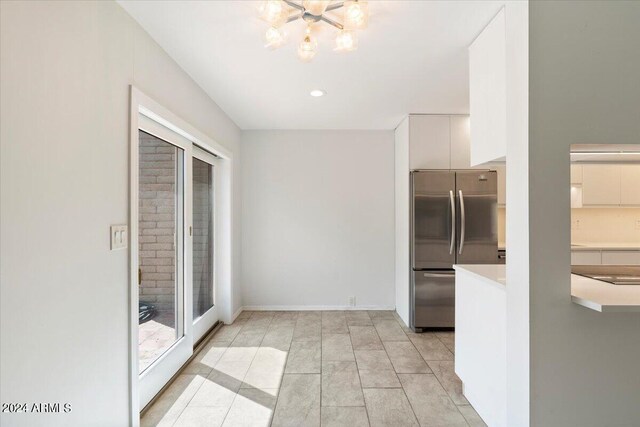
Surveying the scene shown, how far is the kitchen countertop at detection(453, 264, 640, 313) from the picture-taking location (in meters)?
1.38

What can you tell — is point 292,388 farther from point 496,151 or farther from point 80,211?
point 496,151

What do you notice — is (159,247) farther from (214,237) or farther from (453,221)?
(453,221)

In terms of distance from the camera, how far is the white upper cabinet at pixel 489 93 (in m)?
1.83

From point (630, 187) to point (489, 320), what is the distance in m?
3.36

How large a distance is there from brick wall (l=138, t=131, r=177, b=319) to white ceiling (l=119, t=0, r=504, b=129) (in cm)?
72

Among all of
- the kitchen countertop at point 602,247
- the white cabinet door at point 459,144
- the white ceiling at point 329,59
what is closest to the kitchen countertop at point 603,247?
the kitchen countertop at point 602,247

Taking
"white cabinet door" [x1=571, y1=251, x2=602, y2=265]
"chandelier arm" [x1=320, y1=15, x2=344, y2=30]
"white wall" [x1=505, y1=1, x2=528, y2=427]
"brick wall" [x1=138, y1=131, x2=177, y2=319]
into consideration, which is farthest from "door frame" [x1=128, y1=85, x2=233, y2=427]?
"white cabinet door" [x1=571, y1=251, x2=602, y2=265]

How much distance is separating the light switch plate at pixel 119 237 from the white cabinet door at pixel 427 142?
3022 millimetres

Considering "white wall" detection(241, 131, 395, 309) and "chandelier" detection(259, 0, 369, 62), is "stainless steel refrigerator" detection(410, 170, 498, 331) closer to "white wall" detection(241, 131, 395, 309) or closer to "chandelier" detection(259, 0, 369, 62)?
"white wall" detection(241, 131, 395, 309)

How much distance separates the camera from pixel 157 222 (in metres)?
2.49

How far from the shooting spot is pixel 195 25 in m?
1.95

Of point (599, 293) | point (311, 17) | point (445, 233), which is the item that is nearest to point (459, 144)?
point (445, 233)

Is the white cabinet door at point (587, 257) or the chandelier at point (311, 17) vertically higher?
the chandelier at point (311, 17)

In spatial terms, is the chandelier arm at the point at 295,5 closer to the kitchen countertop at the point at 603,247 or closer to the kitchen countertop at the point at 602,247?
the kitchen countertop at the point at 602,247
